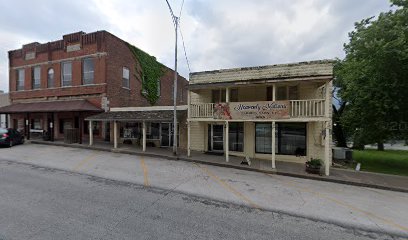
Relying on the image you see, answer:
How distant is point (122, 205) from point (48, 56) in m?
22.2

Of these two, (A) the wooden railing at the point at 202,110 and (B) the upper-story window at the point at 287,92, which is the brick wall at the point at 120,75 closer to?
(A) the wooden railing at the point at 202,110

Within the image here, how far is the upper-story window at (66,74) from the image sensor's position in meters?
20.6

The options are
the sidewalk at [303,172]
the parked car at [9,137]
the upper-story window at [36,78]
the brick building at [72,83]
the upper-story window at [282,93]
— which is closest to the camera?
the sidewalk at [303,172]

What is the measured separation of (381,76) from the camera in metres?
13.2

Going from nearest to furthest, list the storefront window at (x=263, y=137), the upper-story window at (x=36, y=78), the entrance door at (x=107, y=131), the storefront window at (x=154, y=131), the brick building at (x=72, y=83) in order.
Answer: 1. the storefront window at (x=263, y=137)
2. the storefront window at (x=154, y=131)
3. the brick building at (x=72, y=83)
4. the entrance door at (x=107, y=131)
5. the upper-story window at (x=36, y=78)

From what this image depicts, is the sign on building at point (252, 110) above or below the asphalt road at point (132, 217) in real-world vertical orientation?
above

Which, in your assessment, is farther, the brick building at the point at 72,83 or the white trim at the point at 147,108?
the brick building at the point at 72,83

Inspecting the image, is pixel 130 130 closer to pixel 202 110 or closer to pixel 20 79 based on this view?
pixel 202 110

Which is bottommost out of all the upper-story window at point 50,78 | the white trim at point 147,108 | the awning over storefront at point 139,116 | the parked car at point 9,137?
the parked car at point 9,137

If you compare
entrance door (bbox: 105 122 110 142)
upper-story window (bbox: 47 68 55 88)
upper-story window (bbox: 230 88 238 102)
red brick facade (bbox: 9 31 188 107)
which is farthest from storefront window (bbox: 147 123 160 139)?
upper-story window (bbox: 47 68 55 88)

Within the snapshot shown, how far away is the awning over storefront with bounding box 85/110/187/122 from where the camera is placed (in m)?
14.9

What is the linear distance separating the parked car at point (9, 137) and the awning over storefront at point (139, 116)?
260 inches

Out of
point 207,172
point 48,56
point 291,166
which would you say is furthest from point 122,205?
point 48,56

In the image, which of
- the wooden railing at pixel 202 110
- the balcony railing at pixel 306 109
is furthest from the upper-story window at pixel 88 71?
the balcony railing at pixel 306 109
